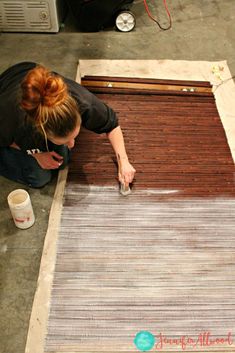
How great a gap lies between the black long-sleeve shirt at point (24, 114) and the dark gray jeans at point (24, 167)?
106mm

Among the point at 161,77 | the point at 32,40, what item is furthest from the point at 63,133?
the point at 32,40

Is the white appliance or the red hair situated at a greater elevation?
the red hair

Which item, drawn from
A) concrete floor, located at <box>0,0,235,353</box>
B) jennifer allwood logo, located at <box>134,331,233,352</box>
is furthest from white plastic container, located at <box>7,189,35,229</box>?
jennifer allwood logo, located at <box>134,331,233,352</box>

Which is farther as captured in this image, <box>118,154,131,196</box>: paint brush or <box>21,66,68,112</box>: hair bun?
<box>118,154,131,196</box>: paint brush

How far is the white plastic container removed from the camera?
4.32 ft

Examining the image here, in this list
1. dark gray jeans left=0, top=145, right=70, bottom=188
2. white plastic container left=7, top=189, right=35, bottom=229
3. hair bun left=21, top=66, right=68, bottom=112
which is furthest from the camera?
dark gray jeans left=0, top=145, right=70, bottom=188

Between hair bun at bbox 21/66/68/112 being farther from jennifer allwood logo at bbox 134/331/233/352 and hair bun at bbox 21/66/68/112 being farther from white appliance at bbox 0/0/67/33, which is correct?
white appliance at bbox 0/0/67/33

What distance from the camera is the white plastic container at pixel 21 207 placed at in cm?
132

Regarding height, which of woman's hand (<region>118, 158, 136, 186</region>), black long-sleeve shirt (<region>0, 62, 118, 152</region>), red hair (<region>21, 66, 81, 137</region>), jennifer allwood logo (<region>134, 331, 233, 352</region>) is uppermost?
red hair (<region>21, 66, 81, 137</region>)

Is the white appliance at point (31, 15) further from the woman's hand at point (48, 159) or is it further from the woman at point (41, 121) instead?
the woman's hand at point (48, 159)

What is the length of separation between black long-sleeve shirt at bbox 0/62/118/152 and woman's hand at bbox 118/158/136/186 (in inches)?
5.6

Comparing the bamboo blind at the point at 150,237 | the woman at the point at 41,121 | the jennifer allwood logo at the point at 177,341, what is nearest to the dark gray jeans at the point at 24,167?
the woman at the point at 41,121

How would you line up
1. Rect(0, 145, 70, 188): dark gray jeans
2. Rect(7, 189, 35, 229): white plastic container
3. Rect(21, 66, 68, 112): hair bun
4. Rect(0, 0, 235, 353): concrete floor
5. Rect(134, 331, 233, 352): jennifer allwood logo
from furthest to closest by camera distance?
1. Rect(0, 0, 235, 353): concrete floor
2. Rect(0, 145, 70, 188): dark gray jeans
3. Rect(7, 189, 35, 229): white plastic container
4. Rect(134, 331, 233, 352): jennifer allwood logo
5. Rect(21, 66, 68, 112): hair bun

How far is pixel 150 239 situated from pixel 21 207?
459 mm
